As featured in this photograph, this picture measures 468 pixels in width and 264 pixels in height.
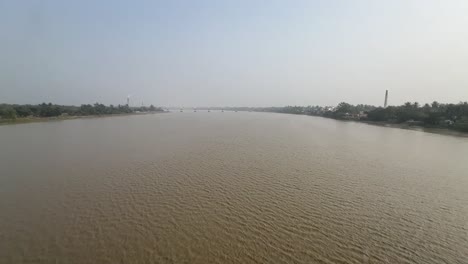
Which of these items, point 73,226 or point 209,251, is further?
point 73,226

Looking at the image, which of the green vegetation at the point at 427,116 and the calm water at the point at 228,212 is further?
the green vegetation at the point at 427,116

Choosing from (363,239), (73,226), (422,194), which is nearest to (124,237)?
(73,226)

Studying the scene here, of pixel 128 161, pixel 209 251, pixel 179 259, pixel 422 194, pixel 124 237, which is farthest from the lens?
pixel 128 161

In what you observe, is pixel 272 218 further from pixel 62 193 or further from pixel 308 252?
pixel 62 193

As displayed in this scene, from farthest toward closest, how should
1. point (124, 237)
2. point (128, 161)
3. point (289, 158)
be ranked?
point (289, 158) < point (128, 161) < point (124, 237)

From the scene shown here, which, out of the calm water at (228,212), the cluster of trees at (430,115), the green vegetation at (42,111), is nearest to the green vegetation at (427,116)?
the cluster of trees at (430,115)

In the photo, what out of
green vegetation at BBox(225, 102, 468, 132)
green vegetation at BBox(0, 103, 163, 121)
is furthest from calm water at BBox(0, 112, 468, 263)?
green vegetation at BBox(0, 103, 163, 121)

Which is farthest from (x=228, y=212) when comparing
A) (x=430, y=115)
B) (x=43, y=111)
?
(x=43, y=111)

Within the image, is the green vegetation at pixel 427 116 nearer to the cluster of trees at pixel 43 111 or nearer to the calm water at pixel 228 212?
the calm water at pixel 228 212

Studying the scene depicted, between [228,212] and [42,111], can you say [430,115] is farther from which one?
[42,111]

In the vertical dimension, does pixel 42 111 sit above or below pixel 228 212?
above

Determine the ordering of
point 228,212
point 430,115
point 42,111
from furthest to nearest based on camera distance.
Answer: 1. point 42,111
2. point 430,115
3. point 228,212
